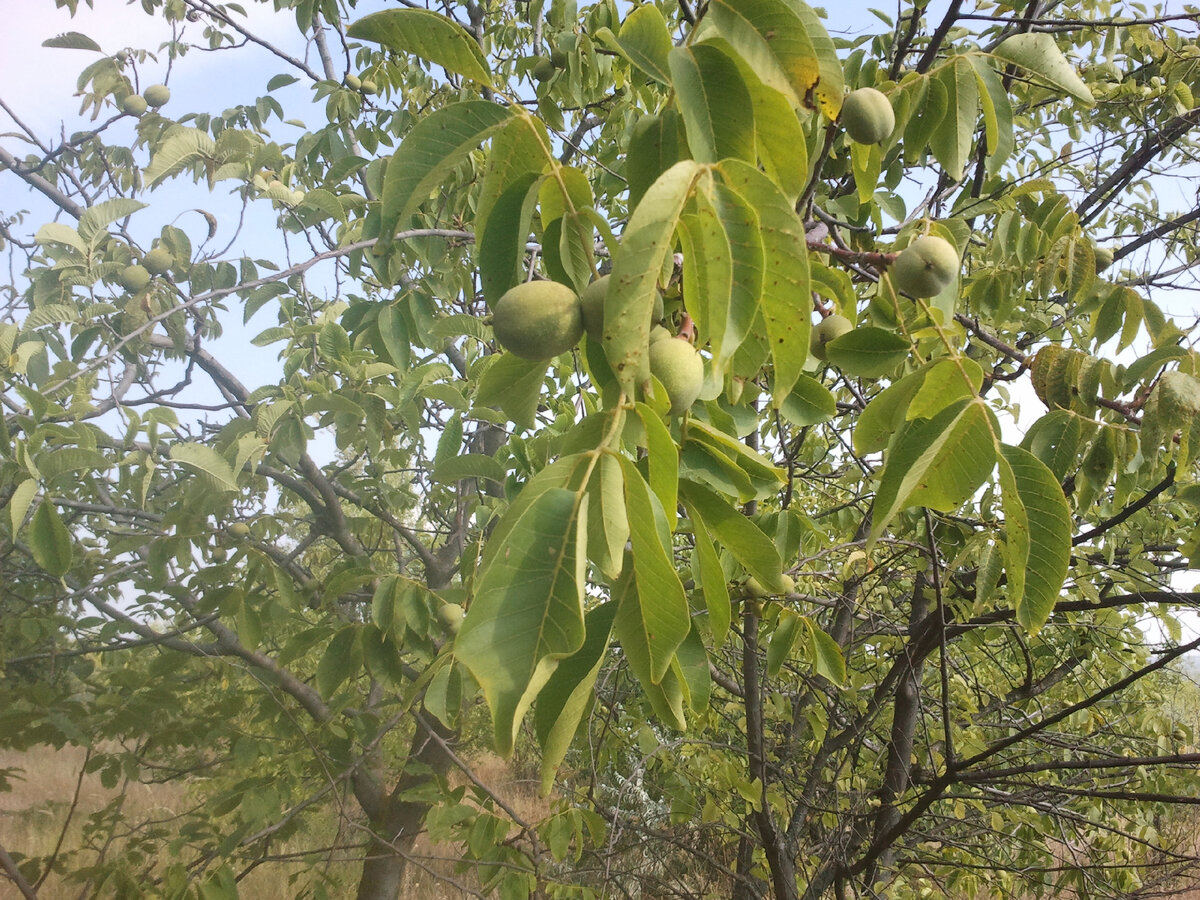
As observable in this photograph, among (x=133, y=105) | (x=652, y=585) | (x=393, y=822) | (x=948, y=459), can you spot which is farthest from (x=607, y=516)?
(x=393, y=822)

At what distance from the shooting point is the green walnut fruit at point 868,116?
1.11m

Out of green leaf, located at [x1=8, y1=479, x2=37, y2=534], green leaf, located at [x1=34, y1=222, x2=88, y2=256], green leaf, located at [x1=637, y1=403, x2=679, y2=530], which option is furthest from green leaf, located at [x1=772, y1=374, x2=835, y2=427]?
green leaf, located at [x1=34, y1=222, x2=88, y2=256]

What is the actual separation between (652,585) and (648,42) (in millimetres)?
655

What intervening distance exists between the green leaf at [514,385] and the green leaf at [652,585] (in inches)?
13.5

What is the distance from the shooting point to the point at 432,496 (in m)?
4.12

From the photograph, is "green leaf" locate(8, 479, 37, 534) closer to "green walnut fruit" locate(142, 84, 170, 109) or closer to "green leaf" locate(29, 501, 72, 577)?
"green leaf" locate(29, 501, 72, 577)

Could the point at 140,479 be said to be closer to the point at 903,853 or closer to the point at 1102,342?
the point at 1102,342

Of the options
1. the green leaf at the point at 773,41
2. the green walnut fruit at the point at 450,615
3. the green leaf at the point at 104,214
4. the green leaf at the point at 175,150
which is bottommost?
the green walnut fruit at the point at 450,615

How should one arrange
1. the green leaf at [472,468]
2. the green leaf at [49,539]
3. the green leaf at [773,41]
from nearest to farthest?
the green leaf at [773,41], the green leaf at [472,468], the green leaf at [49,539]

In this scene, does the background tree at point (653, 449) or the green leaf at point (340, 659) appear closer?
the background tree at point (653, 449)

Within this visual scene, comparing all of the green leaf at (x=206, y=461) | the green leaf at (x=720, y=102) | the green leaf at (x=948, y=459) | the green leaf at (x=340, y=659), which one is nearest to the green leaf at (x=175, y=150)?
the green leaf at (x=206, y=461)

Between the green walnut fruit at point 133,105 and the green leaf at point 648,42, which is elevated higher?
the green walnut fruit at point 133,105

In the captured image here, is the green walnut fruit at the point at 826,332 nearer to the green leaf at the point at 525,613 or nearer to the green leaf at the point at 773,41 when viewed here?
the green leaf at the point at 773,41

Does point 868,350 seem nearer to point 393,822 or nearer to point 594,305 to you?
point 594,305
